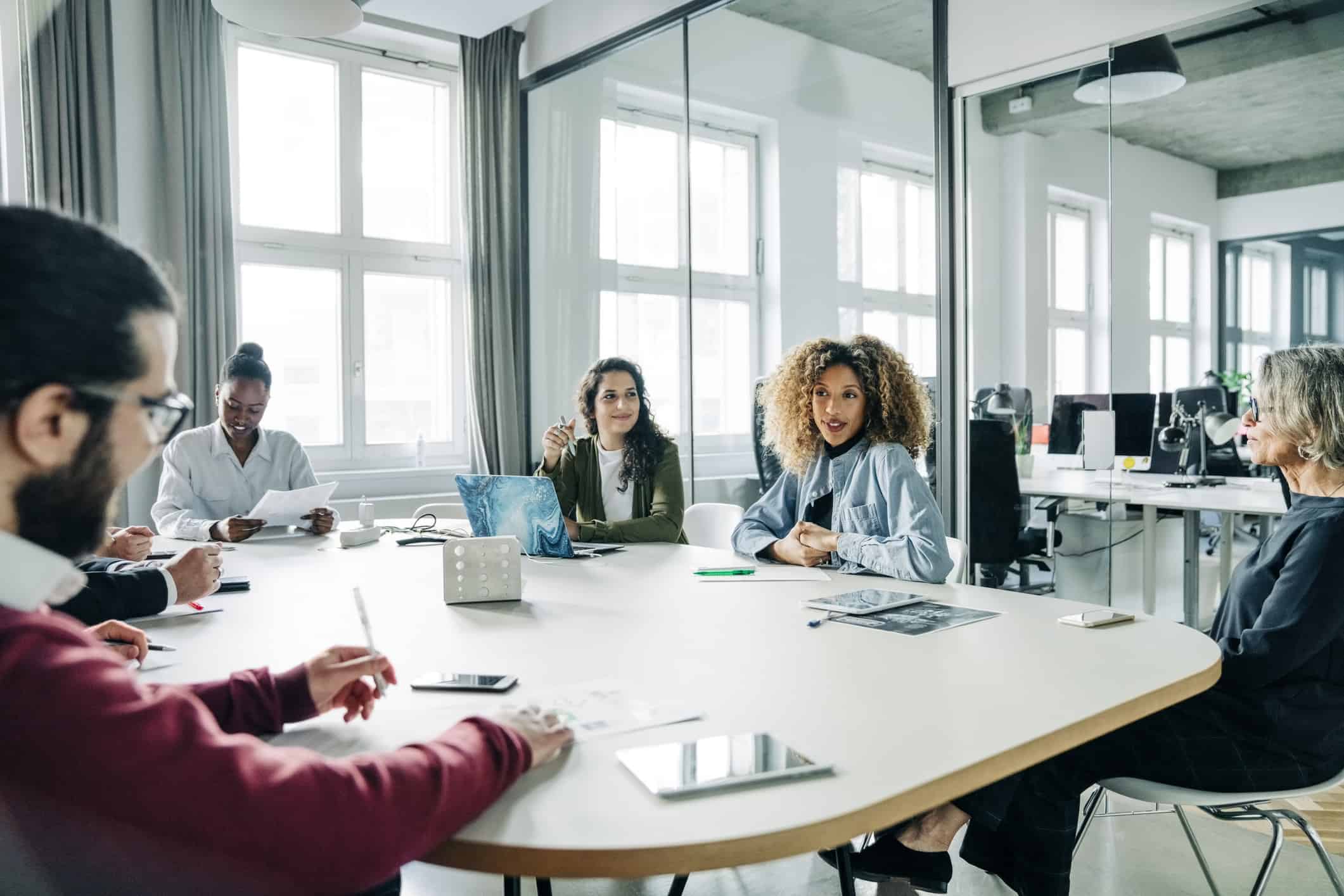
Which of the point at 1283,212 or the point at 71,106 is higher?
the point at 71,106

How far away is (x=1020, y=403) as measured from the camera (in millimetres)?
3658

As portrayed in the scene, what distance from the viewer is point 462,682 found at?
50.7 inches

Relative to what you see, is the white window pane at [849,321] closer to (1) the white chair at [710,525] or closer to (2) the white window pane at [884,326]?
(2) the white window pane at [884,326]

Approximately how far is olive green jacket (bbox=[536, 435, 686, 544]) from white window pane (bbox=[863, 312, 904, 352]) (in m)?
1.14

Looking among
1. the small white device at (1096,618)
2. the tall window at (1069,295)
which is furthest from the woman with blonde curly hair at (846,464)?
the tall window at (1069,295)

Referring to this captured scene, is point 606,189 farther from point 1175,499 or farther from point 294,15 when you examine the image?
point 1175,499

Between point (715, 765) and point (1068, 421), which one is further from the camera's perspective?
point (1068, 421)

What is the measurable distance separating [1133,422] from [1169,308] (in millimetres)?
435

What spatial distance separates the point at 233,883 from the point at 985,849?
4.77 feet

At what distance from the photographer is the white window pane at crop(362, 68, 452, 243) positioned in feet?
17.4

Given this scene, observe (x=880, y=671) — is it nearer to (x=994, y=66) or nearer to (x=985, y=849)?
(x=985, y=849)

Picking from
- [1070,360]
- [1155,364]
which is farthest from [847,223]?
[1155,364]

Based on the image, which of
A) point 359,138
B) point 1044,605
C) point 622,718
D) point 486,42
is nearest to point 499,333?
point 359,138

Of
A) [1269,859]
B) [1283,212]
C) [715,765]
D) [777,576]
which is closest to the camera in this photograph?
[715,765]
